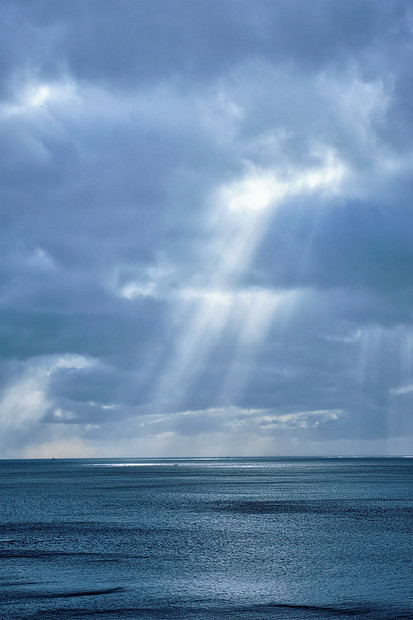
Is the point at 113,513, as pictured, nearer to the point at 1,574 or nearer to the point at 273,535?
the point at 273,535

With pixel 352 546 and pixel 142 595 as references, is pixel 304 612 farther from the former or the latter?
pixel 352 546

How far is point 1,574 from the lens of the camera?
37.3 metres

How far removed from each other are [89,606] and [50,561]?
12.5 m

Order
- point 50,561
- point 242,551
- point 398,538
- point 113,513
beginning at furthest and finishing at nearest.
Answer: point 113,513 → point 398,538 → point 242,551 → point 50,561

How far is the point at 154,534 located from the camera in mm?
57844

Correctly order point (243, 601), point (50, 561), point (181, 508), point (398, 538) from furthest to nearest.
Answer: point (181, 508) < point (398, 538) < point (50, 561) < point (243, 601)

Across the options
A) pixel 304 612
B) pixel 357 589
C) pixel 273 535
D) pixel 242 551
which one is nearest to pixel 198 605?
pixel 304 612

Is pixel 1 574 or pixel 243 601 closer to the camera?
pixel 243 601

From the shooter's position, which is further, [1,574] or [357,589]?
[1,574]

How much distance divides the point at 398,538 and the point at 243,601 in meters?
27.1

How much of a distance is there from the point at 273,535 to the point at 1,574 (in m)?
26.0

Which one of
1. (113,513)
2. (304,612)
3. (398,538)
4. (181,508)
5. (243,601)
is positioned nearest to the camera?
(304,612)

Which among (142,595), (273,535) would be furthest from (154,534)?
(142,595)

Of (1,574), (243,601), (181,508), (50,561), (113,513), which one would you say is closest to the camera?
(243,601)
